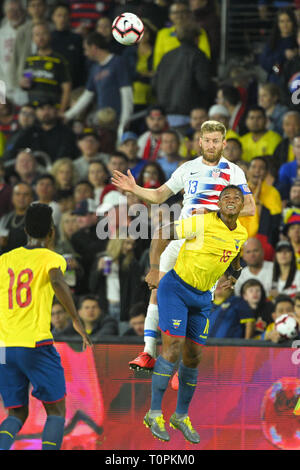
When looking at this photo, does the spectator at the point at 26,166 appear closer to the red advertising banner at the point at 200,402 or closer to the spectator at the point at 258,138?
the spectator at the point at 258,138

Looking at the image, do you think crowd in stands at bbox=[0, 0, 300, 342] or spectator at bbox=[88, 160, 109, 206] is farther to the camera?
spectator at bbox=[88, 160, 109, 206]

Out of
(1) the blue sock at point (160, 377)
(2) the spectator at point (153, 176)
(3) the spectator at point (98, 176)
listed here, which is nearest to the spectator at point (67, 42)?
(3) the spectator at point (98, 176)

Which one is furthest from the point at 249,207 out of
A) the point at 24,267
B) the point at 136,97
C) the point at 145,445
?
the point at 136,97

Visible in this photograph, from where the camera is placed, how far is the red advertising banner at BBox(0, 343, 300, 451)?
427 inches

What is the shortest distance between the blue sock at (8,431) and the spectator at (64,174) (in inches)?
218

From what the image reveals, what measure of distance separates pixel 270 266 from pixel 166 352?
3.25 meters

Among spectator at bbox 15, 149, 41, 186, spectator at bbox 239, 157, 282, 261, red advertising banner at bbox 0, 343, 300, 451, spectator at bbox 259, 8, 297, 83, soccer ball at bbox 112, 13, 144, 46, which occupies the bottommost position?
red advertising banner at bbox 0, 343, 300, 451

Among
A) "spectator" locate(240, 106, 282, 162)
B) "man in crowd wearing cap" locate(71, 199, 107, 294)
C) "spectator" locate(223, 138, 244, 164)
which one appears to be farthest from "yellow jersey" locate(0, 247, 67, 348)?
"spectator" locate(240, 106, 282, 162)

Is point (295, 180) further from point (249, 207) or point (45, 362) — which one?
point (45, 362)

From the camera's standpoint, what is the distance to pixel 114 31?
10906 millimetres

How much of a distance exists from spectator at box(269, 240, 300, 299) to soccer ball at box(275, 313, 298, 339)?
1.01 metres

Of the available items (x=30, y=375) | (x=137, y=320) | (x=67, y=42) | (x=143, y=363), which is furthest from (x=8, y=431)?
(x=67, y=42)

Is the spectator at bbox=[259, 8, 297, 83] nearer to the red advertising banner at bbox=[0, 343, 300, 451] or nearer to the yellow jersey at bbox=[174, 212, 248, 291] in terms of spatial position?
the red advertising banner at bbox=[0, 343, 300, 451]

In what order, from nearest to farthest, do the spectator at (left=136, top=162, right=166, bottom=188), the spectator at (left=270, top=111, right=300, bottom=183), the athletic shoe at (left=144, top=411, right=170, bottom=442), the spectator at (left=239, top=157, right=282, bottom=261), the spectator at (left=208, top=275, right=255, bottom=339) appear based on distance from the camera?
the athletic shoe at (left=144, top=411, right=170, bottom=442) → the spectator at (left=208, top=275, right=255, bottom=339) → the spectator at (left=239, top=157, right=282, bottom=261) → the spectator at (left=136, top=162, right=166, bottom=188) → the spectator at (left=270, top=111, right=300, bottom=183)
